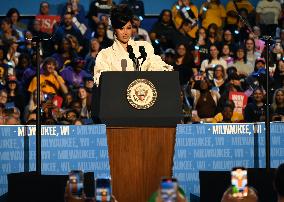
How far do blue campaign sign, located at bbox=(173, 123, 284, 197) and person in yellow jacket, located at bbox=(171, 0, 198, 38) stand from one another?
5.34 meters

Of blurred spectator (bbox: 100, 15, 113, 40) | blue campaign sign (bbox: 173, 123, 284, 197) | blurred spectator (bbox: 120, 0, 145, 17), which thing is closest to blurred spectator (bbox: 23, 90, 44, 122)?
blurred spectator (bbox: 100, 15, 113, 40)

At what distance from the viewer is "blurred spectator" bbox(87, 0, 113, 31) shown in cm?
1343

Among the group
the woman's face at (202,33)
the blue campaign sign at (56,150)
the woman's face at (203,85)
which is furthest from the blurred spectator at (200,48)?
the blue campaign sign at (56,150)

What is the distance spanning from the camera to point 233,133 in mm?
8242

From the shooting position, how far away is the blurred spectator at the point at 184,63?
41.7 feet

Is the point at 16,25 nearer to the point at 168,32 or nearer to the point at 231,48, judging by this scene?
the point at 168,32

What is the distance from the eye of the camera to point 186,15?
13.6 meters

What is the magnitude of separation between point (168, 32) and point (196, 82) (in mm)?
1262

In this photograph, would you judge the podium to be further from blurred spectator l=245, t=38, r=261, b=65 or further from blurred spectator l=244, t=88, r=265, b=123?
blurred spectator l=245, t=38, r=261, b=65

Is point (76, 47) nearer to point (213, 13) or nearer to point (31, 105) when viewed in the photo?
point (31, 105)

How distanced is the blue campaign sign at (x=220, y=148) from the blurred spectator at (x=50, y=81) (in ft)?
13.6

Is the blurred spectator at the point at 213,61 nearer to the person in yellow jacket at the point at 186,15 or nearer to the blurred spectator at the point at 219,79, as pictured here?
the blurred spectator at the point at 219,79

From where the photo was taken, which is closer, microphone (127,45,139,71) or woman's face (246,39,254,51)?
microphone (127,45,139,71)

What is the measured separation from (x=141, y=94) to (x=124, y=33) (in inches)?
21.7
